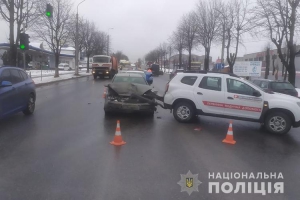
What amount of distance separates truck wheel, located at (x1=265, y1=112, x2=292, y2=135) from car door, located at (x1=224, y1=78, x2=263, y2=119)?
0.35 metres

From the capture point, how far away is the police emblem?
4.54 m

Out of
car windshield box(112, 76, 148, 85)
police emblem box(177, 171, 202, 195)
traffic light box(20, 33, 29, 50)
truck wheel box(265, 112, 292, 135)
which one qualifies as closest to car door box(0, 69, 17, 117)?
car windshield box(112, 76, 148, 85)

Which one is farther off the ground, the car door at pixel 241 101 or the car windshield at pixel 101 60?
the car windshield at pixel 101 60

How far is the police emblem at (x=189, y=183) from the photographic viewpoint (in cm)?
→ 454

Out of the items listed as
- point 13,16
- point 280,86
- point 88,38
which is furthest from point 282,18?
point 88,38

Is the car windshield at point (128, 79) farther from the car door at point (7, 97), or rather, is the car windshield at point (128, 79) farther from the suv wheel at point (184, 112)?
the car door at point (7, 97)

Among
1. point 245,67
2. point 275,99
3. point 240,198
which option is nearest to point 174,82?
point 275,99

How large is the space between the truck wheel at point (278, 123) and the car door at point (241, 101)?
347 millimetres

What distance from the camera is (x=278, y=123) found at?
854cm

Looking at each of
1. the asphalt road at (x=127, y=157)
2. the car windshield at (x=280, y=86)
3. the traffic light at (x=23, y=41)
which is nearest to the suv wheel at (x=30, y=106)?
the asphalt road at (x=127, y=157)

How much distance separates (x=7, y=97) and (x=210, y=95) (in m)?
5.98

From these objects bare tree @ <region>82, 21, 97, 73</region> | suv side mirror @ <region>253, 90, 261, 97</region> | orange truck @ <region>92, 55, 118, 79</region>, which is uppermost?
bare tree @ <region>82, 21, 97, 73</region>

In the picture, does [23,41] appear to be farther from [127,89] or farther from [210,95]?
[210,95]

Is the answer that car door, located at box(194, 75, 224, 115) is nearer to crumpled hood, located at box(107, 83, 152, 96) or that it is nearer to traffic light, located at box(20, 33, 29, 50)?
crumpled hood, located at box(107, 83, 152, 96)
